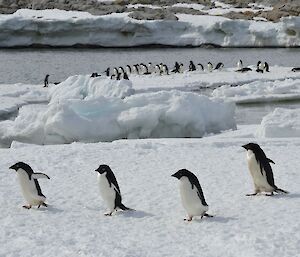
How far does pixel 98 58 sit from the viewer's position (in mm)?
41031

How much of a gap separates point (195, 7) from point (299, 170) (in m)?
55.1

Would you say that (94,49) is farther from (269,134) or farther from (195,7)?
(269,134)

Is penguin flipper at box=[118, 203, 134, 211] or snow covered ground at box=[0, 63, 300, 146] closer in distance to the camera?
penguin flipper at box=[118, 203, 134, 211]

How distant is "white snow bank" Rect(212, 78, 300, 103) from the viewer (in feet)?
68.0

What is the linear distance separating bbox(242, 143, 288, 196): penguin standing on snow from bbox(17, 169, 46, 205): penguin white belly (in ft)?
7.70

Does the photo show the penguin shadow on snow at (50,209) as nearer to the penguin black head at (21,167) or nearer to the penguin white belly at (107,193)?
the penguin black head at (21,167)

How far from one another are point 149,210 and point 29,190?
1.33m

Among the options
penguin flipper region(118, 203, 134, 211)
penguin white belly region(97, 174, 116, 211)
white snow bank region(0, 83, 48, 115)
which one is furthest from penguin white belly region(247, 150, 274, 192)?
white snow bank region(0, 83, 48, 115)

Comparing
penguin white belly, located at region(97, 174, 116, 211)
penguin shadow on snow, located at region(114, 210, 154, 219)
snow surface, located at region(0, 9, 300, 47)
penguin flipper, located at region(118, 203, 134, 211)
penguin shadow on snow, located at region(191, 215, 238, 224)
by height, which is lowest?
penguin shadow on snow, located at region(114, 210, 154, 219)

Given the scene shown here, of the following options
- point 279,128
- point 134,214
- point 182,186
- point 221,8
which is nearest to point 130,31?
point 221,8

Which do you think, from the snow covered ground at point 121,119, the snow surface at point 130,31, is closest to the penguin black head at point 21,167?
the snow covered ground at point 121,119

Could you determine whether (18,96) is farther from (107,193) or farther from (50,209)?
(107,193)

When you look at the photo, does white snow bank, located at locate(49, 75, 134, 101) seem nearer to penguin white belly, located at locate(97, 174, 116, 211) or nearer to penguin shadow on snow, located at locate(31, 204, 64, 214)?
penguin shadow on snow, located at locate(31, 204, 64, 214)

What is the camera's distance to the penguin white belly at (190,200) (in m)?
5.97
